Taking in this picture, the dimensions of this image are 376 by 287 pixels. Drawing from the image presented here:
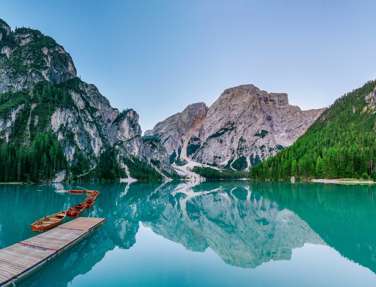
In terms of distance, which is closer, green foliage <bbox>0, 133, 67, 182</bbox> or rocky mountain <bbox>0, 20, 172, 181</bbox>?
green foliage <bbox>0, 133, 67, 182</bbox>

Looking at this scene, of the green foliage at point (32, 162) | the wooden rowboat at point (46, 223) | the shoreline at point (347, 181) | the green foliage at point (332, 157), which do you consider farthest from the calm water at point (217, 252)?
the green foliage at point (332, 157)

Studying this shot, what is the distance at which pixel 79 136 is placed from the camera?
17062 centimetres

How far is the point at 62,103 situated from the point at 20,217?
149m

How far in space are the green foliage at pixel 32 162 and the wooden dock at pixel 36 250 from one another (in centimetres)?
8398

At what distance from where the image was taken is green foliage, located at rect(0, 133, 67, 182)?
93.4 m

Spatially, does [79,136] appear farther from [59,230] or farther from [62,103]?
[59,230]

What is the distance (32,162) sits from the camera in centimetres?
9975

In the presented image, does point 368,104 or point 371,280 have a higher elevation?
point 368,104

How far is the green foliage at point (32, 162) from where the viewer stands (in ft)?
306

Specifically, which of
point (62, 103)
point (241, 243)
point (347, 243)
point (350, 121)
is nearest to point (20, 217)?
point (241, 243)

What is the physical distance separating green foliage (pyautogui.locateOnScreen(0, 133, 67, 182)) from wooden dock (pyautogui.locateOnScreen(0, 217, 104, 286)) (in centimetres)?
8398

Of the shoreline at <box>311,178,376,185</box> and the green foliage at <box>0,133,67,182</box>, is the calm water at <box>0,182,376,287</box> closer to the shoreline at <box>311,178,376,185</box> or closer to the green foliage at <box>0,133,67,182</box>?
the shoreline at <box>311,178,376,185</box>

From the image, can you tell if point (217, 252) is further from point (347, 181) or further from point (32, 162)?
point (32, 162)

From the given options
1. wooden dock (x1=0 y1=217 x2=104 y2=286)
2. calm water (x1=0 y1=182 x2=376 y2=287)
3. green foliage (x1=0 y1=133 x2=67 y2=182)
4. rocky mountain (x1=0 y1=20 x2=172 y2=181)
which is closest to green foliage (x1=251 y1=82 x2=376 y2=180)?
calm water (x1=0 y1=182 x2=376 y2=287)
